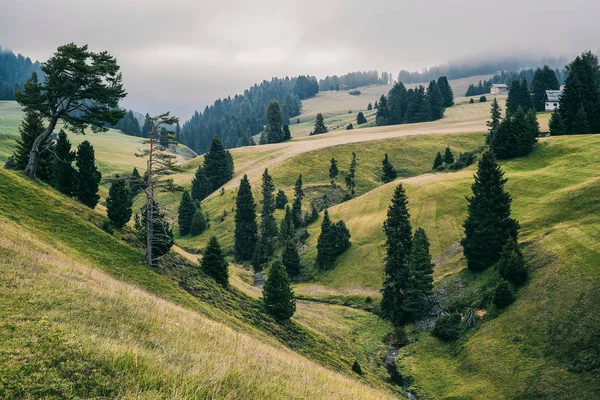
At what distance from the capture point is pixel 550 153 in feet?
228

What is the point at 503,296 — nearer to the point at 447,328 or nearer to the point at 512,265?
the point at 512,265

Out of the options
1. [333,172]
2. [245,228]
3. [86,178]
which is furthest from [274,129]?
[86,178]

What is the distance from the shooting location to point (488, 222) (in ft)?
152

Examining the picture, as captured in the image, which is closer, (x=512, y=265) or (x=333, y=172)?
(x=512, y=265)

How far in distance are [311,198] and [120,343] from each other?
90.0 metres

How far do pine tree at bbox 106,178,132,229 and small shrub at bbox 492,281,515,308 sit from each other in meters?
38.2

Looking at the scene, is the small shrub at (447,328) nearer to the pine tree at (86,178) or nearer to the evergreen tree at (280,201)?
the pine tree at (86,178)

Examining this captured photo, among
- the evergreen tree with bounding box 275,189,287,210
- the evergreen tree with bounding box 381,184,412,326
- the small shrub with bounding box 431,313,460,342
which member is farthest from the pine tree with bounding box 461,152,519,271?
the evergreen tree with bounding box 275,189,287,210

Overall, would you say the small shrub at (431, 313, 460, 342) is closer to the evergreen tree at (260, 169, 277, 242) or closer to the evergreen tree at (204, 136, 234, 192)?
the evergreen tree at (260, 169, 277, 242)

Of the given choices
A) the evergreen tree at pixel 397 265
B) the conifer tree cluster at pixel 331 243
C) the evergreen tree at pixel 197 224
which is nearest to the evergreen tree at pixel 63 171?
the evergreen tree at pixel 397 265

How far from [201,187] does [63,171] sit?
78661 mm

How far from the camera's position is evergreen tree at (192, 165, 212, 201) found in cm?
11825

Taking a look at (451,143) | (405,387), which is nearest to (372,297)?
(405,387)

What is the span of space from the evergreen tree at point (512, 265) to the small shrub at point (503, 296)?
1.84 m
